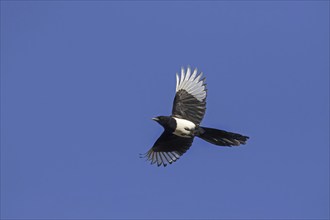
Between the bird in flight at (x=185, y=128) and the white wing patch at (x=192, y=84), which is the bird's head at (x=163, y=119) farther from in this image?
the white wing patch at (x=192, y=84)

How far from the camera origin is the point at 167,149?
19984mm

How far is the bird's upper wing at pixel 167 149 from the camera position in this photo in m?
19.8

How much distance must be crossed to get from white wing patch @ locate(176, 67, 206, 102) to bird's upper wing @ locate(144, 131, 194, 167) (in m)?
0.96

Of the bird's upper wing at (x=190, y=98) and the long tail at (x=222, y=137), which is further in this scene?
the bird's upper wing at (x=190, y=98)

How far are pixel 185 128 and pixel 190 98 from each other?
32.9 inches

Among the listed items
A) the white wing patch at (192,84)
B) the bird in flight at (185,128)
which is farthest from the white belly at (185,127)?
the white wing patch at (192,84)

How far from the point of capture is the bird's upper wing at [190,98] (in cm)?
1944

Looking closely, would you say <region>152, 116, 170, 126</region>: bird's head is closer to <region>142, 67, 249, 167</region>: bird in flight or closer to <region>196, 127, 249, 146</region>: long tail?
<region>142, 67, 249, 167</region>: bird in flight

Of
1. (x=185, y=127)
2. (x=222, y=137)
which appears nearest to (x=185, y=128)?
(x=185, y=127)

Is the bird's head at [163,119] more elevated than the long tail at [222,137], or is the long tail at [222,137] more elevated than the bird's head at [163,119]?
the bird's head at [163,119]

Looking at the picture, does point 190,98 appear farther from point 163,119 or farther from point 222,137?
point 222,137

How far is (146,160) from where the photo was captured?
20.2 meters

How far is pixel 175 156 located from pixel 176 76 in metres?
1.72

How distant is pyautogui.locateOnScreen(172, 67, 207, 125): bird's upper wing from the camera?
19.4 meters
